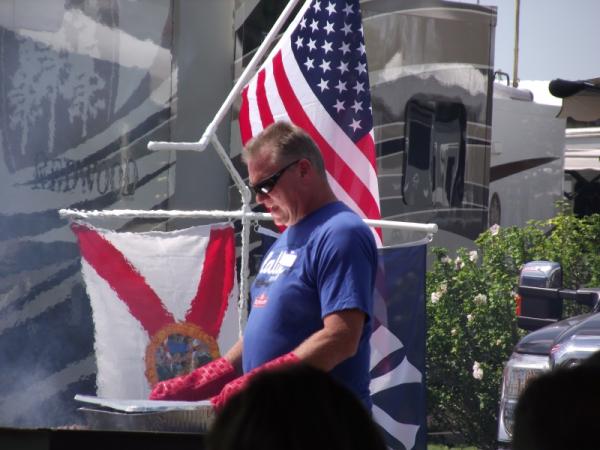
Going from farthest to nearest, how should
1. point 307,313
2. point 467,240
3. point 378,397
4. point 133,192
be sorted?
point 467,240 → point 133,192 → point 378,397 → point 307,313

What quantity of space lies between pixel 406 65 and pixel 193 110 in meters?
2.34

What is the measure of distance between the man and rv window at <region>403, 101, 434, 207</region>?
5223 millimetres

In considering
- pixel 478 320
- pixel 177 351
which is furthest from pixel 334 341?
pixel 478 320

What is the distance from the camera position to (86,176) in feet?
23.3

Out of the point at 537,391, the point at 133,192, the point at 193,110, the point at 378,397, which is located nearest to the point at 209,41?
the point at 193,110

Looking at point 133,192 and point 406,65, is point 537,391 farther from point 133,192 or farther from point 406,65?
point 406,65

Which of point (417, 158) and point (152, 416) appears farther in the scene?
point (417, 158)

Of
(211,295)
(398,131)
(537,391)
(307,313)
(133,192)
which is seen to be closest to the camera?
(537,391)

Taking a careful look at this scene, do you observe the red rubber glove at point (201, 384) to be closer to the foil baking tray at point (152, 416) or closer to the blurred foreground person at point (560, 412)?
the foil baking tray at point (152, 416)

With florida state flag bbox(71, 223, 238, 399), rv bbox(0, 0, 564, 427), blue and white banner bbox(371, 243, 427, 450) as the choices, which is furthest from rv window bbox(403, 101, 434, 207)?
blue and white banner bbox(371, 243, 427, 450)

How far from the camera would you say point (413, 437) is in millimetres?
5383

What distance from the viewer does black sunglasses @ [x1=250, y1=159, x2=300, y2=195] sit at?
388cm

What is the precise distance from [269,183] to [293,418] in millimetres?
2430

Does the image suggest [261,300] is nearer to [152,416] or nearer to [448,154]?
[152,416]
